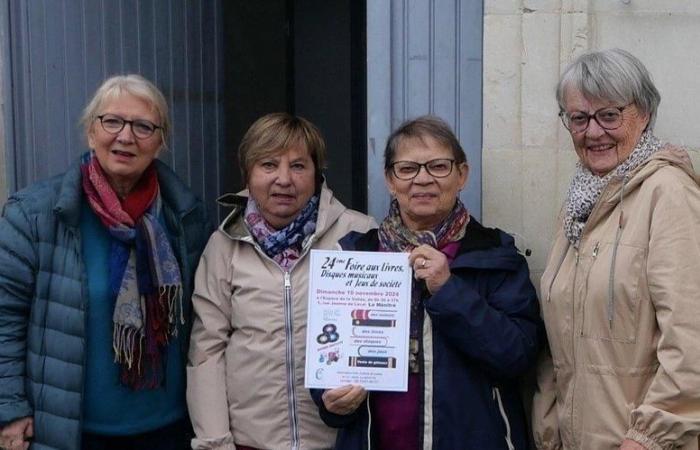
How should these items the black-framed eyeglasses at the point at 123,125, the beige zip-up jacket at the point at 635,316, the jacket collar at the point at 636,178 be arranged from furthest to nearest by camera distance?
the black-framed eyeglasses at the point at 123,125 → the jacket collar at the point at 636,178 → the beige zip-up jacket at the point at 635,316

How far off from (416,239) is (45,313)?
1215 millimetres

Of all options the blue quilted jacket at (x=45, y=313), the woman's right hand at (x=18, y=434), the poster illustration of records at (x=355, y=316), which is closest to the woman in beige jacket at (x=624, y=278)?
the poster illustration of records at (x=355, y=316)

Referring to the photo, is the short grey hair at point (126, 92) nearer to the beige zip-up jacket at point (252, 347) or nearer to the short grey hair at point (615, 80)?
the beige zip-up jacket at point (252, 347)

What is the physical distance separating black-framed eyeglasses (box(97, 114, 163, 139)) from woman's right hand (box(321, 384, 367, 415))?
1078 mm

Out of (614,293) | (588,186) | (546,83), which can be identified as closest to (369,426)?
(614,293)

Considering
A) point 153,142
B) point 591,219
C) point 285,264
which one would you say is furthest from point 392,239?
point 153,142

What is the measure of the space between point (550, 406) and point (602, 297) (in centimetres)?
54

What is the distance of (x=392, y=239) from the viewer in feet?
10.7

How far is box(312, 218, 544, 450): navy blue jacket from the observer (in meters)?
3.06

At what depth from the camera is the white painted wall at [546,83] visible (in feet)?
11.8

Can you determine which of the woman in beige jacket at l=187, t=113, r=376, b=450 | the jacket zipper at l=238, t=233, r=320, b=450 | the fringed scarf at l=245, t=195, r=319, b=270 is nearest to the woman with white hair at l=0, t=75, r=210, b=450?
the woman in beige jacket at l=187, t=113, r=376, b=450

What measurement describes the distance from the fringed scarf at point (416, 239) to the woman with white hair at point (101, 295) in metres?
0.77

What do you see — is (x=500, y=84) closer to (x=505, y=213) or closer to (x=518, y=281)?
(x=505, y=213)

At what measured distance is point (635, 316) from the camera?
286 centimetres
